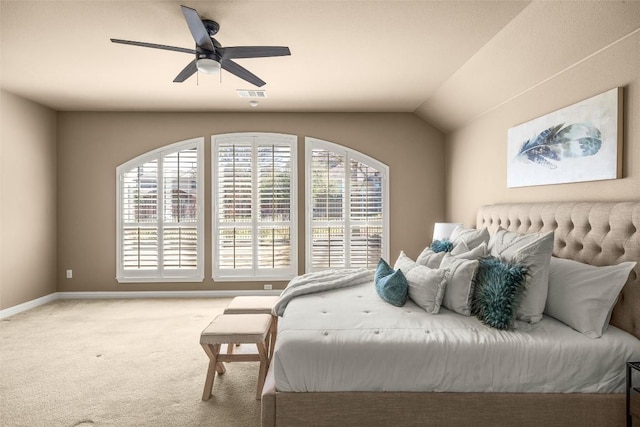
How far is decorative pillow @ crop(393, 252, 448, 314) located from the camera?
238cm

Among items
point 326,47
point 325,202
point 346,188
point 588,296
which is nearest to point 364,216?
point 346,188

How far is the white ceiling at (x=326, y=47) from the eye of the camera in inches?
101

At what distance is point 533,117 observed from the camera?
3.33 meters

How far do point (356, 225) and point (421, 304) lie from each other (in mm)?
2981

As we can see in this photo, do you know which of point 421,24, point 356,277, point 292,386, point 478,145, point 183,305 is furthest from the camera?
point 183,305

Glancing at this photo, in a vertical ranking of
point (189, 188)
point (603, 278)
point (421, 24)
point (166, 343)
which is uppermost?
point (421, 24)

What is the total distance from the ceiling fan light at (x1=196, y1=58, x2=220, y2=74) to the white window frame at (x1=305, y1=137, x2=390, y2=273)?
2727mm

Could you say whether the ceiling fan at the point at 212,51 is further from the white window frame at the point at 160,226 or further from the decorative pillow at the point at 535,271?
the white window frame at the point at 160,226

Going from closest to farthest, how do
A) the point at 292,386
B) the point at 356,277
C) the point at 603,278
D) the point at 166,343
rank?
the point at 292,386 < the point at 603,278 < the point at 356,277 < the point at 166,343

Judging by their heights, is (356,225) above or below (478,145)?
below

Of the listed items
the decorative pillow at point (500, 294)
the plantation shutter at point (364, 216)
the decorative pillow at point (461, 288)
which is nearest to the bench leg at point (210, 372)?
the decorative pillow at point (461, 288)

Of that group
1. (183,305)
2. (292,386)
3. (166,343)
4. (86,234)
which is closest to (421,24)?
(292,386)

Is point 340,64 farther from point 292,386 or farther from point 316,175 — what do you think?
Result: point 292,386

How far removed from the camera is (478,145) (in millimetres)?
4430
